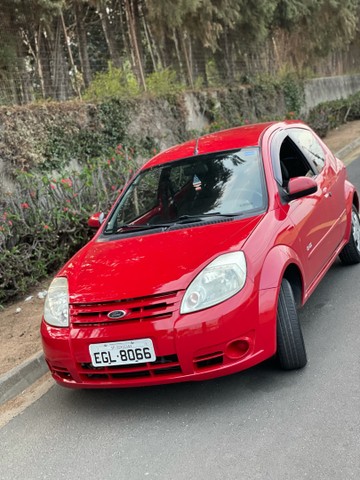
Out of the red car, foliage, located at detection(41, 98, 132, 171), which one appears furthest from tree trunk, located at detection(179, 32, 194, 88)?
the red car

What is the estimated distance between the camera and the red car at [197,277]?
3.30 metres

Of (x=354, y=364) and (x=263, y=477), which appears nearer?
(x=263, y=477)

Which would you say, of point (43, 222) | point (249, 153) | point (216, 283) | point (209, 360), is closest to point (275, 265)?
point (216, 283)

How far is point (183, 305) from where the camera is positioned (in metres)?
3.30

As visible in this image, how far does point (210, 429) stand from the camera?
10.6 ft

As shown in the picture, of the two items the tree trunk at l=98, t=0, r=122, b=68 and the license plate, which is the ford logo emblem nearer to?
the license plate

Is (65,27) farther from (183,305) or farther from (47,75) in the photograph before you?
(183,305)

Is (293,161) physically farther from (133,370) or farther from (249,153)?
(133,370)

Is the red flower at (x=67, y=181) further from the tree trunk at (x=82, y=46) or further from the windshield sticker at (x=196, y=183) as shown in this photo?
the tree trunk at (x=82, y=46)

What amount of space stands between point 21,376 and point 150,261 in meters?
1.56

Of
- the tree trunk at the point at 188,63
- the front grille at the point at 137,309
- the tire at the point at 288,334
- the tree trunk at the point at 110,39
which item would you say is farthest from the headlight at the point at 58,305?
the tree trunk at the point at 188,63

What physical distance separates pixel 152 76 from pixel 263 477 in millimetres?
11736

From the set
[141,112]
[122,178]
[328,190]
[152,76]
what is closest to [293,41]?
[152,76]

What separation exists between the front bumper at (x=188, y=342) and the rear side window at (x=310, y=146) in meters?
2.08
